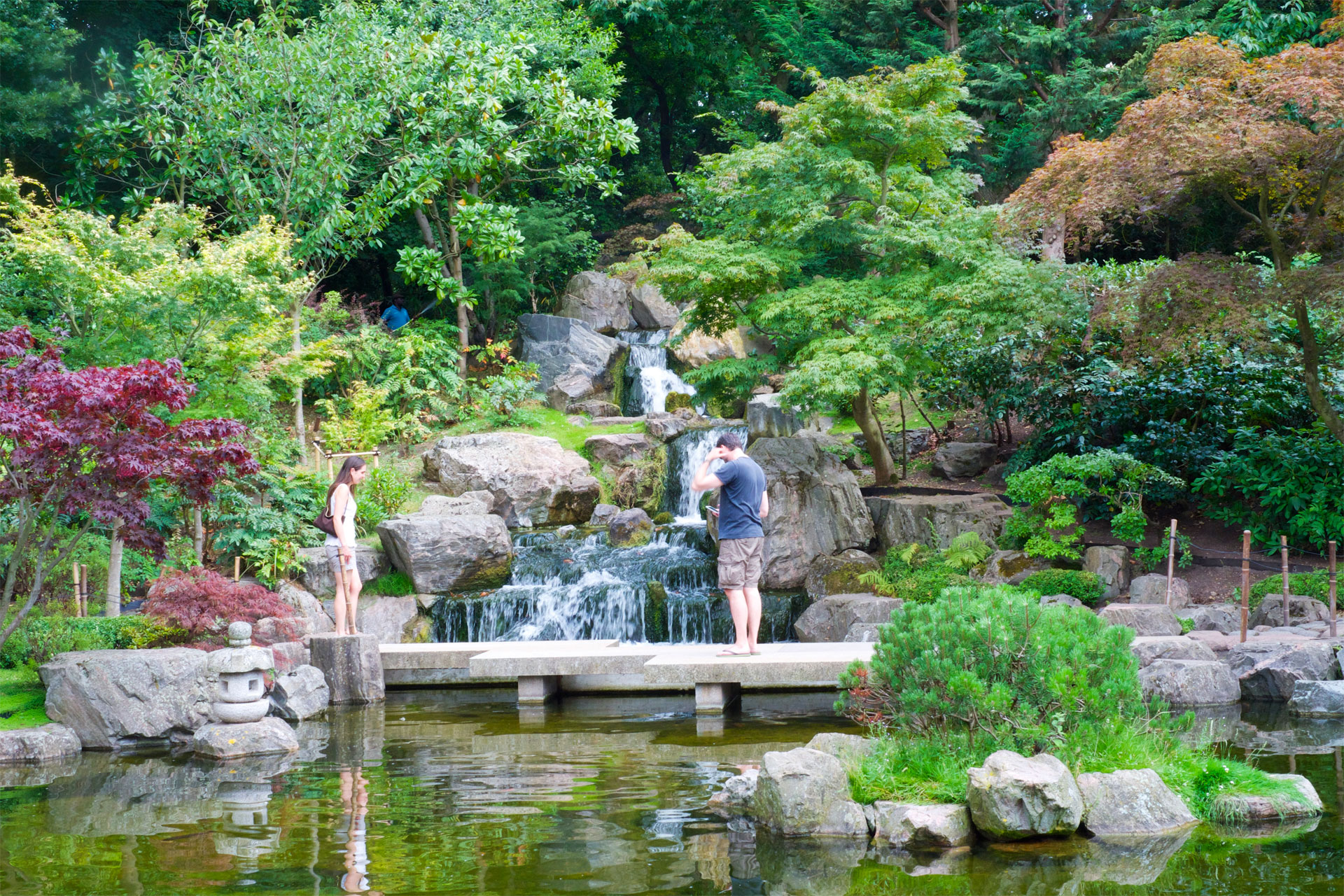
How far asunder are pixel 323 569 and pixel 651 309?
12100mm

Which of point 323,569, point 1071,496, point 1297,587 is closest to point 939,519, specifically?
point 1071,496

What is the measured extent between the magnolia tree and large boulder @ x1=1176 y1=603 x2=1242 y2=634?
8.55 feet

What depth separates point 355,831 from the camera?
17.6 feet

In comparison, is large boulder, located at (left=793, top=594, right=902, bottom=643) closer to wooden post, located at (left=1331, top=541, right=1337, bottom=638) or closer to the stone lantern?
wooden post, located at (left=1331, top=541, right=1337, bottom=638)

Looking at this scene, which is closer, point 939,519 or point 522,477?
point 939,519

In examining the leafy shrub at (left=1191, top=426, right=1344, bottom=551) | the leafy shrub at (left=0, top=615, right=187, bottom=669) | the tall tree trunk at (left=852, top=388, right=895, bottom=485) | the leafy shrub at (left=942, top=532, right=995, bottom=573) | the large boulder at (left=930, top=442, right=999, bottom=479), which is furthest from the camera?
the large boulder at (left=930, top=442, right=999, bottom=479)

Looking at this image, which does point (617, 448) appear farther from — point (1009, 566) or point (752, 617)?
point (752, 617)

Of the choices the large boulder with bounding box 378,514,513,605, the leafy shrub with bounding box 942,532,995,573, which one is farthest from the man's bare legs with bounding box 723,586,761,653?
the large boulder with bounding box 378,514,513,605

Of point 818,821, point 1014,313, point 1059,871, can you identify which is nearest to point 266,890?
point 818,821

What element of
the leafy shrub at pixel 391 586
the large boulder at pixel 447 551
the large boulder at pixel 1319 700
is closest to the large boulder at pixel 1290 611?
the large boulder at pixel 1319 700

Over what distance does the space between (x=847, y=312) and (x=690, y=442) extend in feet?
13.1

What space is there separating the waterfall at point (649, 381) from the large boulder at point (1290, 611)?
11708 mm

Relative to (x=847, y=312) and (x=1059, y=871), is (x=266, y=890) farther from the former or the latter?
(x=847, y=312)

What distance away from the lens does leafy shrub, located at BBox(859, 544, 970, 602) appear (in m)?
11.6
